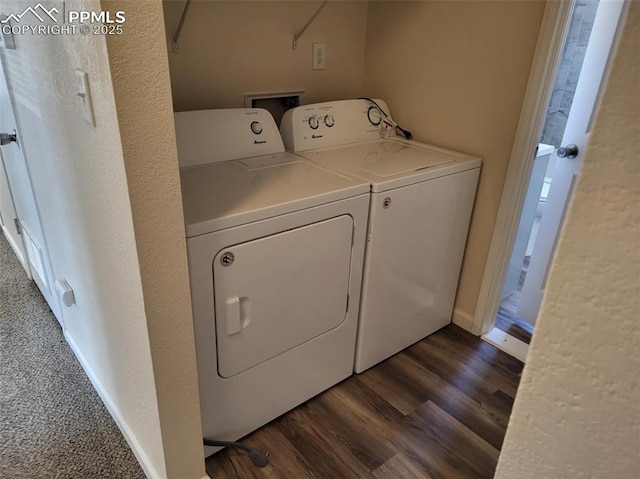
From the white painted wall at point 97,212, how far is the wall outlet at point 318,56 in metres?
1.23

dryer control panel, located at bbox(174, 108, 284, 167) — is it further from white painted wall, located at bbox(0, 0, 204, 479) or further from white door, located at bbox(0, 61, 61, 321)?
white door, located at bbox(0, 61, 61, 321)

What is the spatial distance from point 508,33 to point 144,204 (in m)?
1.60

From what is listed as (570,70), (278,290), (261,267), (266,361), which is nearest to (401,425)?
(266,361)

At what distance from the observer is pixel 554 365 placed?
496 mm

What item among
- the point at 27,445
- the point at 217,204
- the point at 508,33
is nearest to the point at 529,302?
the point at 508,33

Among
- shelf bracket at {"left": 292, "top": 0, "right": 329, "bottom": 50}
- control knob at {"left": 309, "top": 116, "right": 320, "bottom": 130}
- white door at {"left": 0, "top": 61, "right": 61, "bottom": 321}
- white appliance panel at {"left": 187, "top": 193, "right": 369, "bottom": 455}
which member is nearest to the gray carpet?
white door at {"left": 0, "top": 61, "right": 61, "bottom": 321}

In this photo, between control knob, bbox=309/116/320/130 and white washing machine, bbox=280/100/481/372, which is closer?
white washing machine, bbox=280/100/481/372

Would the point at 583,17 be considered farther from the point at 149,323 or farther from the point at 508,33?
the point at 149,323

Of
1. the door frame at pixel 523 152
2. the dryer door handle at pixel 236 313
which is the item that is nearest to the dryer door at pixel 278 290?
the dryer door handle at pixel 236 313

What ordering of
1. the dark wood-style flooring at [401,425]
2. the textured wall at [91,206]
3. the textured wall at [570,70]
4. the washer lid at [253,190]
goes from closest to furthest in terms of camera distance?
the textured wall at [91,206] → the washer lid at [253,190] → the dark wood-style flooring at [401,425] → the textured wall at [570,70]

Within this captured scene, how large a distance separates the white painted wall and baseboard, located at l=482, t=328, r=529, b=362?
148 centimetres

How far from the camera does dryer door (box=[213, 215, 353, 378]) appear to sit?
1.42 m

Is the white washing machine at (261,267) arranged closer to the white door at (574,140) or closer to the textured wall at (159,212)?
the textured wall at (159,212)

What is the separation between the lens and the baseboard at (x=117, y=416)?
148 centimetres
